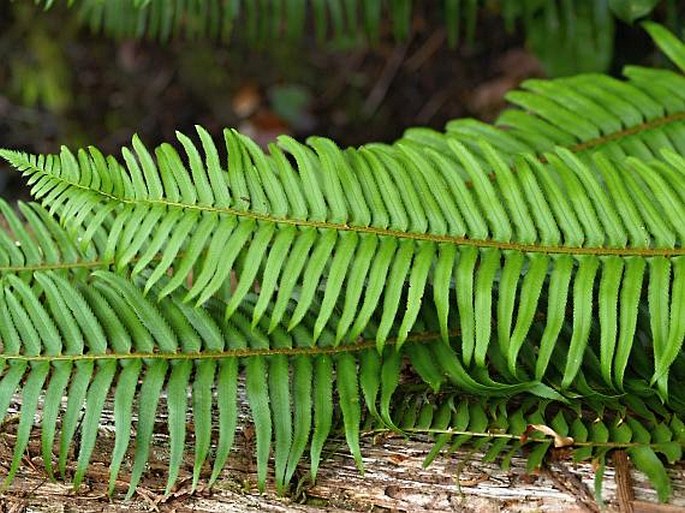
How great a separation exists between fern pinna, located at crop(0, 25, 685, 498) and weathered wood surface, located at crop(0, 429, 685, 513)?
6 centimetres

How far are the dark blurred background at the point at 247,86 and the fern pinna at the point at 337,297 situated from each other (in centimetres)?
233

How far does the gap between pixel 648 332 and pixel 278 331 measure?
0.84 meters

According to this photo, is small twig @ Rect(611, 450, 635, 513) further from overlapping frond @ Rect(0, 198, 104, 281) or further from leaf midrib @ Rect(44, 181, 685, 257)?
overlapping frond @ Rect(0, 198, 104, 281)

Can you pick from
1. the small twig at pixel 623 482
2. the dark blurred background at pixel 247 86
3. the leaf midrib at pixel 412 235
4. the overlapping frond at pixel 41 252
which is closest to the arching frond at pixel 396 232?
the leaf midrib at pixel 412 235

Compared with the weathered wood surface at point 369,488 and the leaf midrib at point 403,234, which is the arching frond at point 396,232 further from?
the weathered wood surface at point 369,488

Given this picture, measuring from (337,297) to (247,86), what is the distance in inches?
107

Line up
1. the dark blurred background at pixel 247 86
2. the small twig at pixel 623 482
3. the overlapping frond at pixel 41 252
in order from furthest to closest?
1. the dark blurred background at pixel 247 86
2. the overlapping frond at pixel 41 252
3. the small twig at pixel 623 482

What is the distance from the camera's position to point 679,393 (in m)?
Answer: 1.63

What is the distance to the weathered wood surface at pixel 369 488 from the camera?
1.52 meters

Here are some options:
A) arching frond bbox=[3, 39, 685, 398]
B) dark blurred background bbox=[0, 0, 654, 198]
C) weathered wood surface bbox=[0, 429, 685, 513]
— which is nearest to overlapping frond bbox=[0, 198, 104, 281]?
arching frond bbox=[3, 39, 685, 398]

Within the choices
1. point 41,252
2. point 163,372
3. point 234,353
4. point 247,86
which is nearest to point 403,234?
point 234,353

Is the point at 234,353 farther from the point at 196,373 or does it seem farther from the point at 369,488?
the point at 369,488

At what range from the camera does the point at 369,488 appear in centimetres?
159

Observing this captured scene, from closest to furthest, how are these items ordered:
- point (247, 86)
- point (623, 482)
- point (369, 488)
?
point (623, 482) < point (369, 488) < point (247, 86)
